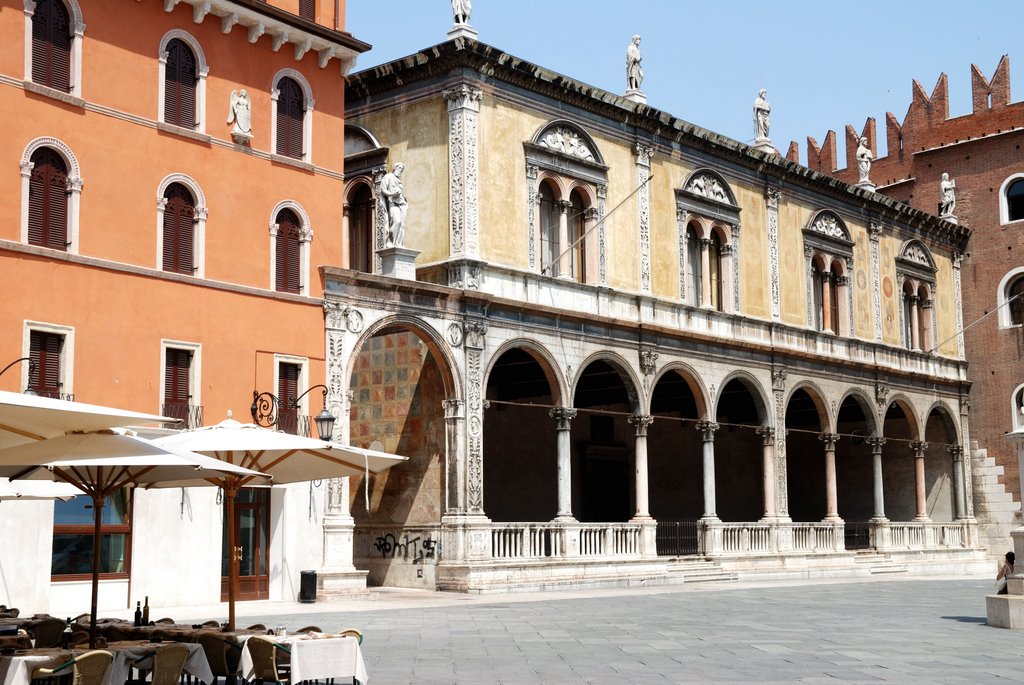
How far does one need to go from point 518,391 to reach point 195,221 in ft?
45.5

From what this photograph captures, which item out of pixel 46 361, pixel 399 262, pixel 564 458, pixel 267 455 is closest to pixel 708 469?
pixel 564 458

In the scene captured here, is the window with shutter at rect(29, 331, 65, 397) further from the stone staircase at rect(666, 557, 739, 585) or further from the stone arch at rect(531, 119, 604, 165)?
the stone staircase at rect(666, 557, 739, 585)

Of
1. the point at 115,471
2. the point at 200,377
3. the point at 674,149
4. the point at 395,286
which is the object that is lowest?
the point at 115,471

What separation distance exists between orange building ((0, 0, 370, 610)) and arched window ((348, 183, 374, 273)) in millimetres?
4230

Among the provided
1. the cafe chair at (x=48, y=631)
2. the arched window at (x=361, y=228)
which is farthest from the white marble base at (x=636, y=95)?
the cafe chair at (x=48, y=631)

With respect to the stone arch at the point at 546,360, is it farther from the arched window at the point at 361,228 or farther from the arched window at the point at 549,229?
the arched window at the point at 361,228

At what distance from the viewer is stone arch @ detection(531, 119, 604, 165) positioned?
2855 cm

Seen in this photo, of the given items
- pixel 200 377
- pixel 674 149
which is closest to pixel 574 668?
pixel 200 377

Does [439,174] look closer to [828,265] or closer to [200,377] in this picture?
[200,377]

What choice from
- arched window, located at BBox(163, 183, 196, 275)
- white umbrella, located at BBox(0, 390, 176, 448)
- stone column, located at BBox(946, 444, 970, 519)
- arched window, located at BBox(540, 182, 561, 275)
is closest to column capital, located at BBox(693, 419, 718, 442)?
arched window, located at BBox(540, 182, 561, 275)

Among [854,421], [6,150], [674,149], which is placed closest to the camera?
[6,150]

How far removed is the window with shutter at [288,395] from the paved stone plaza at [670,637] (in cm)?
320

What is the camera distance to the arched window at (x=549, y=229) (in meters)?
28.7

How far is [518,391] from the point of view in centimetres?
3416
